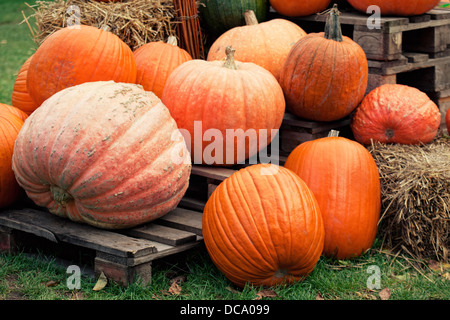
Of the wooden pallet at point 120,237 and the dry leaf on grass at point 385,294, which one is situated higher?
the wooden pallet at point 120,237

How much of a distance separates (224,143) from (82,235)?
1.00 meters

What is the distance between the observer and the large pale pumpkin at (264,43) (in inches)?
152

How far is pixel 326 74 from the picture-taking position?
3.39 metres

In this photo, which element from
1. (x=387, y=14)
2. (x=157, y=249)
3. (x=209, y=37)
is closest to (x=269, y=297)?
(x=157, y=249)

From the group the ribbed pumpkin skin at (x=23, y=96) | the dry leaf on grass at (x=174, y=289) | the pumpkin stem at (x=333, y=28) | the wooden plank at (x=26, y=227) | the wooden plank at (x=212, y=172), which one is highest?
the pumpkin stem at (x=333, y=28)

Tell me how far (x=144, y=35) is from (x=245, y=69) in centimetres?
122

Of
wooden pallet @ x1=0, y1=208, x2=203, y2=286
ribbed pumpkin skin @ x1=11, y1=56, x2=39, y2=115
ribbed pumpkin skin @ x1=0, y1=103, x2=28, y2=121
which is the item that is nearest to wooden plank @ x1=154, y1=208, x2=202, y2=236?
wooden pallet @ x1=0, y1=208, x2=203, y2=286

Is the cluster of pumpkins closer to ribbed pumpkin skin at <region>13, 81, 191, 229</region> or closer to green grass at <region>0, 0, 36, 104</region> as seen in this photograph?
ribbed pumpkin skin at <region>13, 81, 191, 229</region>

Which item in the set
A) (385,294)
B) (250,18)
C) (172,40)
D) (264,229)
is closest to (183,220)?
(264,229)

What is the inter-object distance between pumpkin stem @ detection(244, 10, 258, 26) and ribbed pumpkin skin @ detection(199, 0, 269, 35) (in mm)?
206

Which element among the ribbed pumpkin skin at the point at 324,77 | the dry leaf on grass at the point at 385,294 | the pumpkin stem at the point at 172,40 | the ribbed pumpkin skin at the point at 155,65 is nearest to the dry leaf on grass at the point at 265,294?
the dry leaf on grass at the point at 385,294

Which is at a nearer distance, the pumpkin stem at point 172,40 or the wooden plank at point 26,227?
the wooden plank at point 26,227

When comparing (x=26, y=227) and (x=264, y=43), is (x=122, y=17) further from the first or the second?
(x=26, y=227)

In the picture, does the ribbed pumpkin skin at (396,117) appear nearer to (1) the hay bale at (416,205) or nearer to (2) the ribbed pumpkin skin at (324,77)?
(2) the ribbed pumpkin skin at (324,77)
